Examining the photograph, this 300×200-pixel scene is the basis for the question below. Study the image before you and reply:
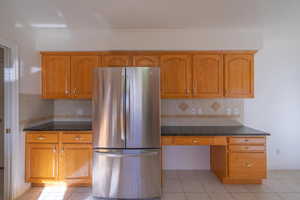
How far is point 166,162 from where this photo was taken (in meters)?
3.60

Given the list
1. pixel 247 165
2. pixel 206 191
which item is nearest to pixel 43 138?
pixel 206 191

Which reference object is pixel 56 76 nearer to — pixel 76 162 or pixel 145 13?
pixel 76 162

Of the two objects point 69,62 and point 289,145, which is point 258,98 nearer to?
point 289,145

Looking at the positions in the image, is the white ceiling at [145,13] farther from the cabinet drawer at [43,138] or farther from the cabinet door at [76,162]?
the cabinet door at [76,162]

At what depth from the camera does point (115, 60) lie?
321cm

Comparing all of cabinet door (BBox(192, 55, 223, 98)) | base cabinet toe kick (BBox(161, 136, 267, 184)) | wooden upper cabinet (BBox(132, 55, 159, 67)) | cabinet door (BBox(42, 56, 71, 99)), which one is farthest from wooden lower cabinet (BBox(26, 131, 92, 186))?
cabinet door (BBox(192, 55, 223, 98))

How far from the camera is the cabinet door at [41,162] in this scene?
9.21 feet

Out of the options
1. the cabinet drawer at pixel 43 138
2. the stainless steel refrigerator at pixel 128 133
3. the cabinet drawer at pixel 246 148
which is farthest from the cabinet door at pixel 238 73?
the cabinet drawer at pixel 43 138

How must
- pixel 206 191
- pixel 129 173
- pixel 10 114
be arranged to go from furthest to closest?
pixel 206 191
pixel 10 114
pixel 129 173

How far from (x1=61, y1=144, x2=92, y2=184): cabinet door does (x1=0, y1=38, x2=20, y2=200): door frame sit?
60cm

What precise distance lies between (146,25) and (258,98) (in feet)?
7.73

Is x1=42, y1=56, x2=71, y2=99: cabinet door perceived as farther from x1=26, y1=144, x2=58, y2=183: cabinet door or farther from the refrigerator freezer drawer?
the refrigerator freezer drawer

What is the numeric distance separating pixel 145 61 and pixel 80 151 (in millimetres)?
1672

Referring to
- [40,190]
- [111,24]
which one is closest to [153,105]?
[111,24]
